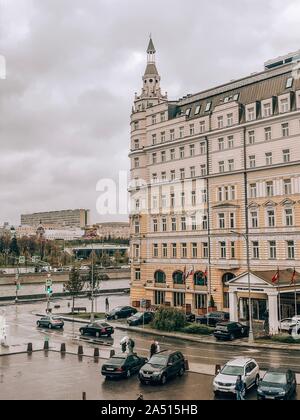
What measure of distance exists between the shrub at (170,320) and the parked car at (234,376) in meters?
21.5

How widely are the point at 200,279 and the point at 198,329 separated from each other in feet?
47.3

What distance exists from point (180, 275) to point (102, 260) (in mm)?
102279

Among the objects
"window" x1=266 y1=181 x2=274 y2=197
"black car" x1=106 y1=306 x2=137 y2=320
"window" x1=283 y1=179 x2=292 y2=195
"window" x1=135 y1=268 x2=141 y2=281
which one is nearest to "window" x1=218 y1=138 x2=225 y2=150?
"window" x1=266 y1=181 x2=274 y2=197

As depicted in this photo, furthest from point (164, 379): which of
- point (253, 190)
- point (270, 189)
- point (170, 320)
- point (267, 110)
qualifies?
point (267, 110)

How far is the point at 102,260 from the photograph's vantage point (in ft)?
538

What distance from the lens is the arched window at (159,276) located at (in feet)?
215

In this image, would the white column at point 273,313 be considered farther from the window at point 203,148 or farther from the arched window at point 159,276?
the window at point 203,148

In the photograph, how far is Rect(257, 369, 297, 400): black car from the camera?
23844 millimetres

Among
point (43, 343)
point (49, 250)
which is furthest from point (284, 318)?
point (49, 250)

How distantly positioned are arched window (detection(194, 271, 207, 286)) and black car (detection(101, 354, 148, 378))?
2999 cm

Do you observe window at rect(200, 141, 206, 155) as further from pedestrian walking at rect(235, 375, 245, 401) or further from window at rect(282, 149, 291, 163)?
pedestrian walking at rect(235, 375, 245, 401)

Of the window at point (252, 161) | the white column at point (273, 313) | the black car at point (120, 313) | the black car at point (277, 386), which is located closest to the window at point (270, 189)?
the window at point (252, 161)

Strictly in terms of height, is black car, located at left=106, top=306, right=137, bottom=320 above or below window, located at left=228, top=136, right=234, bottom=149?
below
